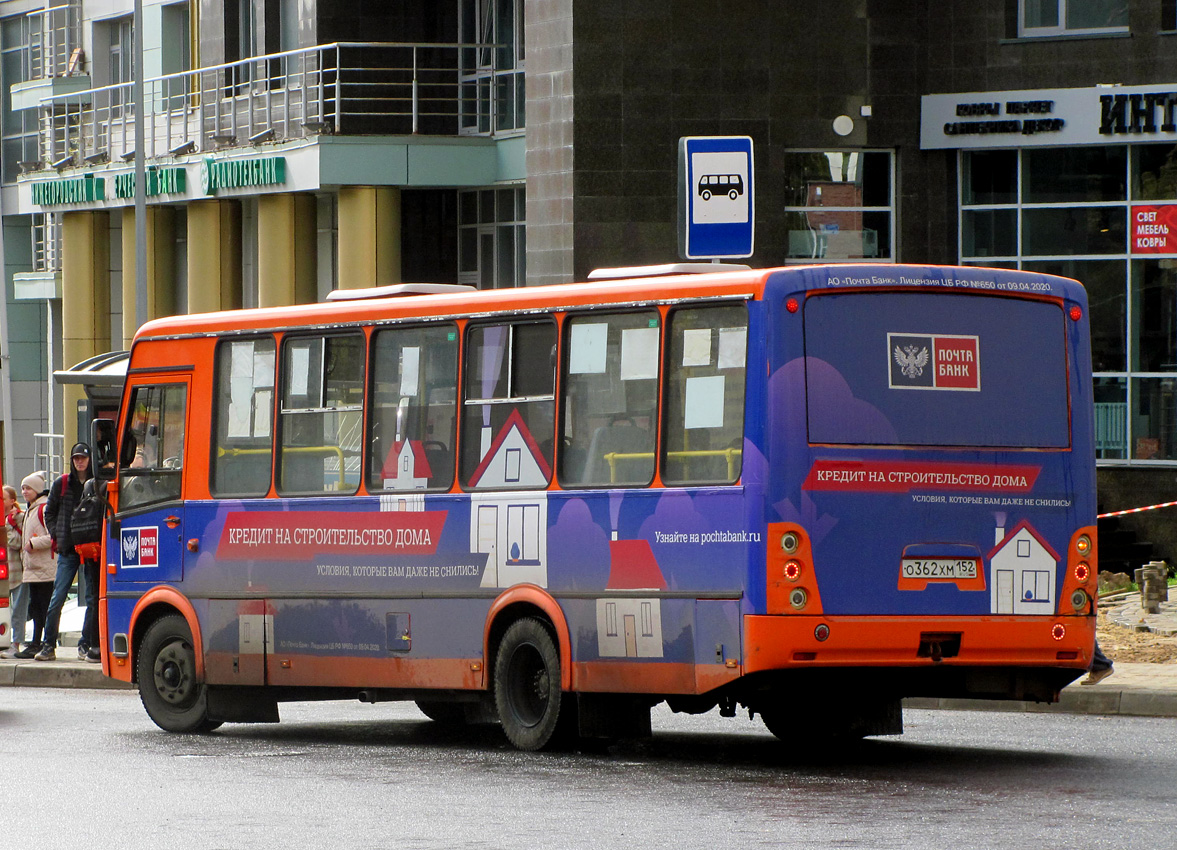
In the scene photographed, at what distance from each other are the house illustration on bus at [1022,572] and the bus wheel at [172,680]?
5532 millimetres

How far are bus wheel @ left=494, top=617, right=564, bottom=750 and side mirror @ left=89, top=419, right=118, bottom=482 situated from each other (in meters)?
3.95

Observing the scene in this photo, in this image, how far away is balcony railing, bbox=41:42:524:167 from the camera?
31.4 meters

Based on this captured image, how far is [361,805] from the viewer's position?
10.6 metres

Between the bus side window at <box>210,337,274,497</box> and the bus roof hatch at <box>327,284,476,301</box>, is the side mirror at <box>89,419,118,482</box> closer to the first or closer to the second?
the bus side window at <box>210,337,274,497</box>

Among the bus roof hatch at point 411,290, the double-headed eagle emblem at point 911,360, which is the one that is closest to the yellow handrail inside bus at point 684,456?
the double-headed eagle emblem at point 911,360

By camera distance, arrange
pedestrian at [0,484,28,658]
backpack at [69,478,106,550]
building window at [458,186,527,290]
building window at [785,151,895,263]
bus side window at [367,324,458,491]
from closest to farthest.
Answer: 1. bus side window at [367,324,458,491]
2. backpack at [69,478,106,550]
3. pedestrian at [0,484,28,658]
4. building window at [785,151,895,263]
5. building window at [458,186,527,290]

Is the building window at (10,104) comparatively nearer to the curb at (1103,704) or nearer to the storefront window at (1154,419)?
the storefront window at (1154,419)

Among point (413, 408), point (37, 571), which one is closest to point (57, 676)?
point (37, 571)

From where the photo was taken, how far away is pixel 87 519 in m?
20.2

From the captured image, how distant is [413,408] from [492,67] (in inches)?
722

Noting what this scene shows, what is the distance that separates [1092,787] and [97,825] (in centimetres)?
464

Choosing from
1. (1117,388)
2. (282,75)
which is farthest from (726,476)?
(282,75)

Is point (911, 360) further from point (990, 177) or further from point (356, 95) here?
point (356, 95)

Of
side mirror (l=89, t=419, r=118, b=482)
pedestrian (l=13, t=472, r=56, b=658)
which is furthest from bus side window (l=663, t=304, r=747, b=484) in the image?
pedestrian (l=13, t=472, r=56, b=658)
